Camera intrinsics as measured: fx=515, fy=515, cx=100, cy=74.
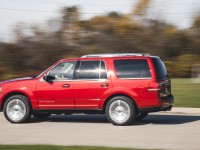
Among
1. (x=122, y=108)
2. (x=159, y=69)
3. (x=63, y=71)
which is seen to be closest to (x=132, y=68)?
(x=159, y=69)

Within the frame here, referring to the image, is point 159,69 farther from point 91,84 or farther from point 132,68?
point 91,84

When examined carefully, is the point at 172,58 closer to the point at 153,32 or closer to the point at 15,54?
the point at 153,32

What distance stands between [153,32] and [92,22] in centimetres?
522

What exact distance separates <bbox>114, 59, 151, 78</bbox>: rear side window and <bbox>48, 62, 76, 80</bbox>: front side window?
1.20 metres

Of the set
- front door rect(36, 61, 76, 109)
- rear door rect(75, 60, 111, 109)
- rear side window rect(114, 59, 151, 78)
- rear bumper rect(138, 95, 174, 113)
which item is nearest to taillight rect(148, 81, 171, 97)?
rear bumper rect(138, 95, 174, 113)

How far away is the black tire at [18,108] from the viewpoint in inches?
542

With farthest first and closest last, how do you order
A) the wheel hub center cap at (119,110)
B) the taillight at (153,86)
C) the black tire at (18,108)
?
the black tire at (18,108) → the wheel hub center cap at (119,110) → the taillight at (153,86)

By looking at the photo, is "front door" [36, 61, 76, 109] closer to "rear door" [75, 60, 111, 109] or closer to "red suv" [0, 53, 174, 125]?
"red suv" [0, 53, 174, 125]

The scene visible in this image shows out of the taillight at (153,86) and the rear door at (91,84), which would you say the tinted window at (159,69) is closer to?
the taillight at (153,86)

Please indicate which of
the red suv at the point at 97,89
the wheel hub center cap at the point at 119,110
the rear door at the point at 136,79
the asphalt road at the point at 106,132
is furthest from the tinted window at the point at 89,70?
the asphalt road at the point at 106,132

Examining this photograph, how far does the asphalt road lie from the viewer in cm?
1042

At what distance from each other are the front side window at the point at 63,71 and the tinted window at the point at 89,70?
9.6 inches

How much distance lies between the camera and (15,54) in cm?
3731

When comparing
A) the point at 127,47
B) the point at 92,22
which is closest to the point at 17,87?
the point at 127,47
